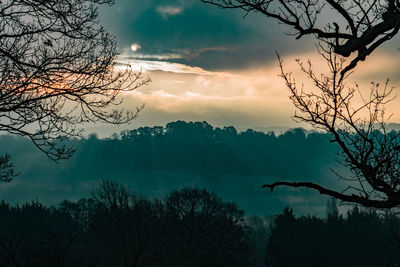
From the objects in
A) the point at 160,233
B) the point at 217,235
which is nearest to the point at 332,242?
the point at 217,235

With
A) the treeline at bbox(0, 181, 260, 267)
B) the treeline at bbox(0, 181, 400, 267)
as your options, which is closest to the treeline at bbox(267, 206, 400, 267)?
the treeline at bbox(0, 181, 400, 267)

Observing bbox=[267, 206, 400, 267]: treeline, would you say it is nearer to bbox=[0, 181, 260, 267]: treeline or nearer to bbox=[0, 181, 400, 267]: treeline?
bbox=[0, 181, 400, 267]: treeline

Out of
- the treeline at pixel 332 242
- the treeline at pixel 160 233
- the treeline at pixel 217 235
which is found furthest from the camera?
the treeline at pixel 332 242

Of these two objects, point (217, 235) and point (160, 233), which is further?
point (217, 235)

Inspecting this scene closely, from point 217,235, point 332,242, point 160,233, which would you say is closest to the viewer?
point 160,233

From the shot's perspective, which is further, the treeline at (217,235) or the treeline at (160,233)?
the treeline at (217,235)

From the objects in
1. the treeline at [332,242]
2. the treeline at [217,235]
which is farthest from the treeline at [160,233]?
the treeline at [332,242]

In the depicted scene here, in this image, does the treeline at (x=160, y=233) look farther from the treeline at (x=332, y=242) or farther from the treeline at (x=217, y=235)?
the treeline at (x=332, y=242)

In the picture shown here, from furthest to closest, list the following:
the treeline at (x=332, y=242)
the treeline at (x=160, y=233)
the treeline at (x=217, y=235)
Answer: the treeline at (x=332, y=242)
the treeline at (x=217, y=235)
the treeline at (x=160, y=233)

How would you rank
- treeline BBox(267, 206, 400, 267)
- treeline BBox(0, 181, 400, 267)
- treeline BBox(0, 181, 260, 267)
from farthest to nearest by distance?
1. treeline BBox(267, 206, 400, 267)
2. treeline BBox(0, 181, 400, 267)
3. treeline BBox(0, 181, 260, 267)

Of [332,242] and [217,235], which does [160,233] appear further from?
[332,242]

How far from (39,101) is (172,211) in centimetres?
4070

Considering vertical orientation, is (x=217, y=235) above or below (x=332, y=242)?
above

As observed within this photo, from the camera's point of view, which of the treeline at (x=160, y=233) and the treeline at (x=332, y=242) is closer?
the treeline at (x=160, y=233)
